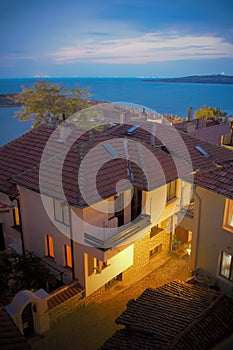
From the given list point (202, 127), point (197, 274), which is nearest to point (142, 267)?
point (197, 274)

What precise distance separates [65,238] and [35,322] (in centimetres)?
382

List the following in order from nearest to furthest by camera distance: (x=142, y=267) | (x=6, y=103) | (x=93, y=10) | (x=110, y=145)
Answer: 1. (x=110, y=145)
2. (x=142, y=267)
3. (x=93, y=10)
4. (x=6, y=103)

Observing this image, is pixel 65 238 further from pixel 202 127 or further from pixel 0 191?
pixel 202 127

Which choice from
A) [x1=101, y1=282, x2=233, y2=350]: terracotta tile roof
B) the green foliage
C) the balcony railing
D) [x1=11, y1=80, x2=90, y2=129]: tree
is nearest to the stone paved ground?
the green foliage

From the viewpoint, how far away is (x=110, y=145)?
54.7 ft

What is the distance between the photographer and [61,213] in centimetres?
1444

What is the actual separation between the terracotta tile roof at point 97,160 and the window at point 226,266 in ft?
14.9

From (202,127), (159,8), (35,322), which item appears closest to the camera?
(35,322)

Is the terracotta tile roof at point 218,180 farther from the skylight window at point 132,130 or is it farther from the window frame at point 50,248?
the window frame at point 50,248

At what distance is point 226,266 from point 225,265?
0.21ft

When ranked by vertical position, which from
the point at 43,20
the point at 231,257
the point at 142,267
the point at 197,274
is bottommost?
the point at 142,267

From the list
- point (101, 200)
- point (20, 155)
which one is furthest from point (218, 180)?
point (20, 155)

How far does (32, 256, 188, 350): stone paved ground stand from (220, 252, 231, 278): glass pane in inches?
135

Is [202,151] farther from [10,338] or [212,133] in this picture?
[212,133]
